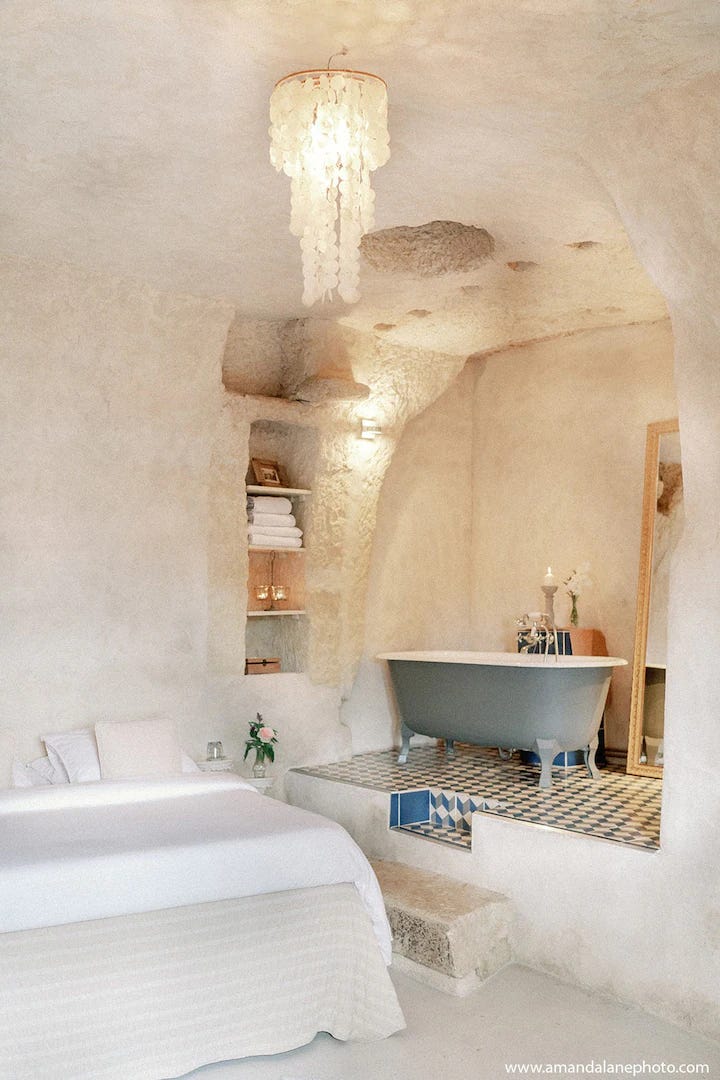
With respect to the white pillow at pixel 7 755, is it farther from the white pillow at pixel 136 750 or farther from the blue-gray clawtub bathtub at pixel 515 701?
the blue-gray clawtub bathtub at pixel 515 701

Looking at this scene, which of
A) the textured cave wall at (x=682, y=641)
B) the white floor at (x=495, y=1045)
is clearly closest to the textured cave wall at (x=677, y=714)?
the textured cave wall at (x=682, y=641)

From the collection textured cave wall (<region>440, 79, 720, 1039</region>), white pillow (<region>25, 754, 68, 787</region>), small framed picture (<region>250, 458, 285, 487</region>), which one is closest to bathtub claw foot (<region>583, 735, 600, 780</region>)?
textured cave wall (<region>440, 79, 720, 1039</region>)

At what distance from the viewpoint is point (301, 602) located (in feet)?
19.3

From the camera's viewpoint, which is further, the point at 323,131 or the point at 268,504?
the point at 268,504

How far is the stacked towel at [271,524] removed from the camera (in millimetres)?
5660

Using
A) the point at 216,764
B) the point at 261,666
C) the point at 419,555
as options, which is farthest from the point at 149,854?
the point at 419,555

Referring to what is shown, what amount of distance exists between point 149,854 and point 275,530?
277 cm

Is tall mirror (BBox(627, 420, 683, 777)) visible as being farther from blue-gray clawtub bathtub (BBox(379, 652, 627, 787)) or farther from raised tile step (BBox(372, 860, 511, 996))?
raised tile step (BBox(372, 860, 511, 996))

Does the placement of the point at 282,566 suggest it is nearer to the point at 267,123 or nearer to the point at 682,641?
the point at 682,641

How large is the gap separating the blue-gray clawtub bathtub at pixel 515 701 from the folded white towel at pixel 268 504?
118cm

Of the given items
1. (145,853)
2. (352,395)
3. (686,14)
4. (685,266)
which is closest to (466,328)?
(352,395)

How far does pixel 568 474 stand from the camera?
6.30 m

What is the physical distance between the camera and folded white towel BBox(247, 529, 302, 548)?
5637 millimetres

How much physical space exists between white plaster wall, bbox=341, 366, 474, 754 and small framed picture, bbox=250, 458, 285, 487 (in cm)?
84
